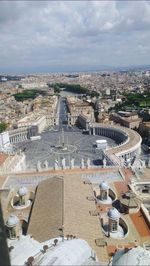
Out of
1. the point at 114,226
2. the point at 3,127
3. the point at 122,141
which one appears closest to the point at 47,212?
the point at 114,226

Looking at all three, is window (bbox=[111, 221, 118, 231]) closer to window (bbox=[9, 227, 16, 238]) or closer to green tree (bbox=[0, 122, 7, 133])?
window (bbox=[9, 227, 16, 238])

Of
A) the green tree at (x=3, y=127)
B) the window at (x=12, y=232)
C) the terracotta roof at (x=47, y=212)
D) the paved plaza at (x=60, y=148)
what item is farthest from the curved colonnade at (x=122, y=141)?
the window at (x=12, y=232)

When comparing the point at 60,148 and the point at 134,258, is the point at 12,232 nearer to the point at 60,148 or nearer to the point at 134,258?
the point at 134,258

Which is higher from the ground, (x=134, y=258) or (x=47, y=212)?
(x=134, y=258)

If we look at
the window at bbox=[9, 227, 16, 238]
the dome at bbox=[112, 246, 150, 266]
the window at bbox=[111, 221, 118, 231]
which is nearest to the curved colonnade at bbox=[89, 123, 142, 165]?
the window at bbox=[111, 221, 118, 231]

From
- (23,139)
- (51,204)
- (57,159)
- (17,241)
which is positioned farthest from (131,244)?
(23,139)
